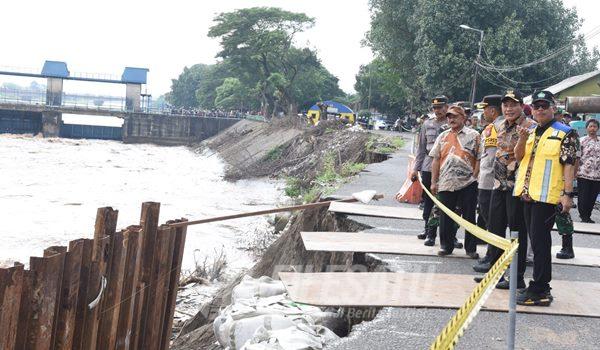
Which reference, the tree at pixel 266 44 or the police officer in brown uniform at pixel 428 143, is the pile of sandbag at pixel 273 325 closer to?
the police officer in brown uniform at pixel 428 143

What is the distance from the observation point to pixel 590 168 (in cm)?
1047

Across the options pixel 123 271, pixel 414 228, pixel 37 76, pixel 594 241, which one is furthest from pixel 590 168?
pixel 37 76

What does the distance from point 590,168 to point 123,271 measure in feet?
24.6

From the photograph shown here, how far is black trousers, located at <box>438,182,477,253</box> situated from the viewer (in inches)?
281

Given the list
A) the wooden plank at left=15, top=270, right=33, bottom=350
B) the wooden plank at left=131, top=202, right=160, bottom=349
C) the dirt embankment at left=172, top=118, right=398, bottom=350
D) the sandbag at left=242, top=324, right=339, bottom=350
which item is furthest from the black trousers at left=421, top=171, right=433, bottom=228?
the wooden plank at left=15, top=270, right=33, bottom=350

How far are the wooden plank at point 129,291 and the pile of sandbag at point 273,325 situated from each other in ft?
2.40

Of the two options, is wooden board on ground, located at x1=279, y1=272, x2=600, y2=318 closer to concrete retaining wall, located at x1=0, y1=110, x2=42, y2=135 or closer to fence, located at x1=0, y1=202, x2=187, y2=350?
fence, located at x1=0, y1=202, x2=187, y2=350

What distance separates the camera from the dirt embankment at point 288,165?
8.02 metres

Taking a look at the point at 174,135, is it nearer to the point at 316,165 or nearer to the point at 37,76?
the point at 37,76

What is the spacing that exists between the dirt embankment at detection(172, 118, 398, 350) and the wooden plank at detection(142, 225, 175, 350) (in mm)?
561

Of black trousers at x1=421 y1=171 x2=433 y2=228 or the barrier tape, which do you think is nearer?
the barrier tape

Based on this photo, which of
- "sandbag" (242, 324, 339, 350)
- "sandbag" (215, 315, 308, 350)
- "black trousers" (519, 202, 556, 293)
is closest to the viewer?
"sandbag" (242, 324, 339, 350)

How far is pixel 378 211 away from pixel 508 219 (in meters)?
4.31

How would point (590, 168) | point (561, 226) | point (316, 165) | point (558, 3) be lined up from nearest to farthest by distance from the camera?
point (561, 226) < point (590, 168) < point (316, 165) < point (558, 3)
